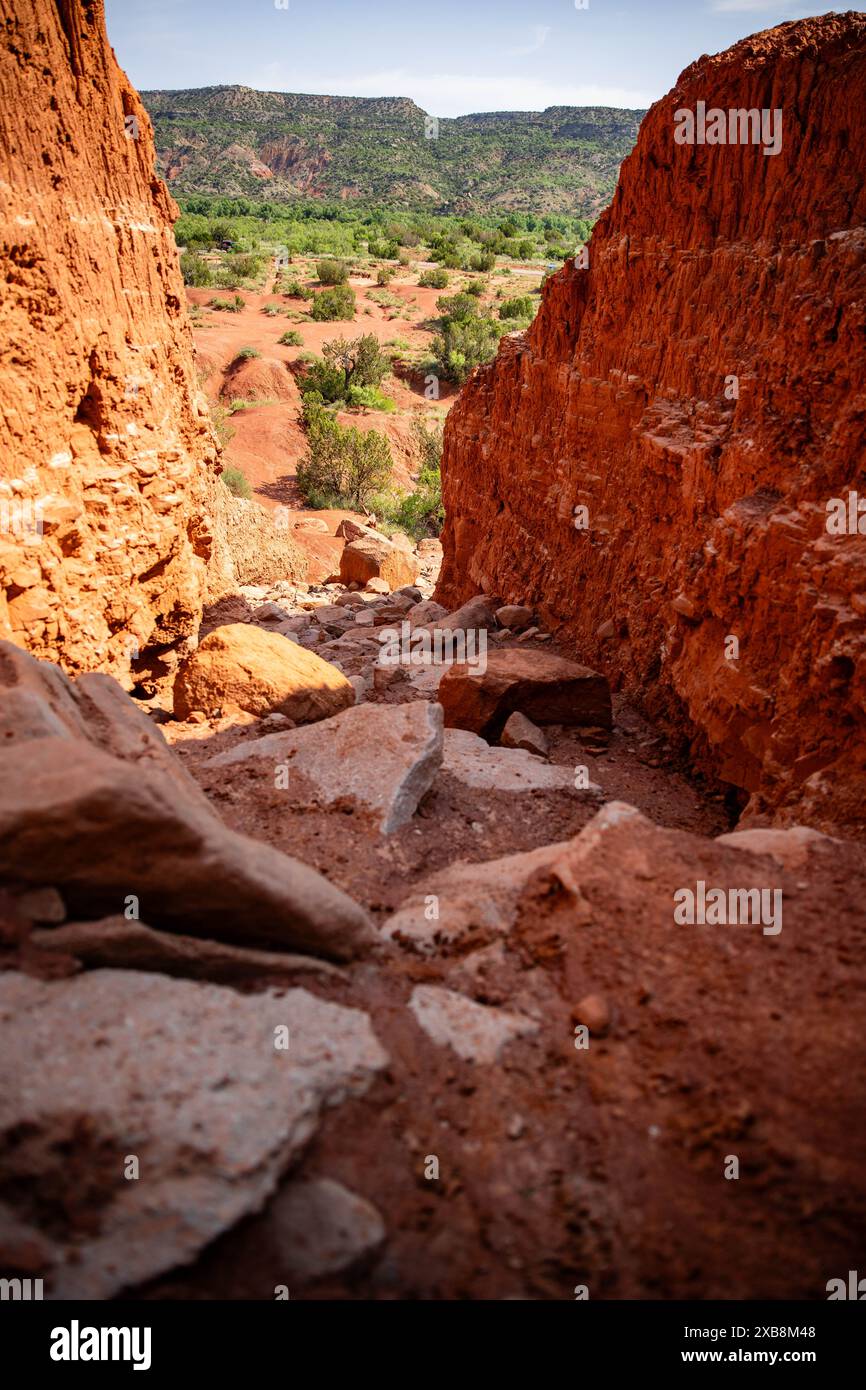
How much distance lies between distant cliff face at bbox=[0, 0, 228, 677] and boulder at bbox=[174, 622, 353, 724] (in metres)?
0.72

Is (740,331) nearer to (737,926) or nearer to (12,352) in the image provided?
(737,926)

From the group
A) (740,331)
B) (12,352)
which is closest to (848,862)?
(740,331)

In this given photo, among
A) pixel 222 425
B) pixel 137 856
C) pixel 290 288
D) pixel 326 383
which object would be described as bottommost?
pixel 137 856

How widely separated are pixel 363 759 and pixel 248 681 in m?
1.92

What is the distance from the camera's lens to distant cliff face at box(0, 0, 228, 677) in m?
5.29

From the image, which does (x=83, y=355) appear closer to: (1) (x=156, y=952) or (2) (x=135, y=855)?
(2) (x=135, y=855)

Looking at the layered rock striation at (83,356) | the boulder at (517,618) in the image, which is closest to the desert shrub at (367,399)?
the boulder at (517,618)

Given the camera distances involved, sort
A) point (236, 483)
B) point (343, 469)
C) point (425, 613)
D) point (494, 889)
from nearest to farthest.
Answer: point (494, 889) → point (425, 613) → point (236, 483) → point (343, 469)

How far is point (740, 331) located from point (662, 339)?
1.07 m

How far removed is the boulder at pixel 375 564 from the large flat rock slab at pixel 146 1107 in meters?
11.5

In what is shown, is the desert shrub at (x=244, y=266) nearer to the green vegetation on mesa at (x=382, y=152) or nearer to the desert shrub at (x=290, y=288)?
the desert shrub at (x=290, y=288)

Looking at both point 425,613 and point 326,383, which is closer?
point 425,613

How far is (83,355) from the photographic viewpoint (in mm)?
5965

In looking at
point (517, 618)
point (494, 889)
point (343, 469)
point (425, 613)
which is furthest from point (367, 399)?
point (494, 889)
